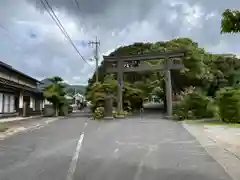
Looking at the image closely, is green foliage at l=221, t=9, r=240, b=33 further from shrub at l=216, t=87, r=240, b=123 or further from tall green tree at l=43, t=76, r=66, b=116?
tall green tree at l=43, t=76, r=66, b=116

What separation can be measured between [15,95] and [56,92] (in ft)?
23.4

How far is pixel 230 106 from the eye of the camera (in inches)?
1153

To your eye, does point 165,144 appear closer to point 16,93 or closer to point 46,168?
point 46,168

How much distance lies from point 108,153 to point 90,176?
13.0 ft

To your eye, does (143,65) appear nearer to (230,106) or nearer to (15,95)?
(230,106)

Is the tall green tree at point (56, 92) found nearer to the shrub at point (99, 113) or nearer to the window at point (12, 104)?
the window at point (12, 104)

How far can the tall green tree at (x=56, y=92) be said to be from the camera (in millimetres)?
48594

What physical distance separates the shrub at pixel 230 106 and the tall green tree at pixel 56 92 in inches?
998

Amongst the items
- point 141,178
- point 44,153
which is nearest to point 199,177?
point 141,178

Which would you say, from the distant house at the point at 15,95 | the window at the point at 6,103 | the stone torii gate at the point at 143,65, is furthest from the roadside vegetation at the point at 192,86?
the window at the point at 6,103

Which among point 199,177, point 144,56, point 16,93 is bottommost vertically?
point 199,177

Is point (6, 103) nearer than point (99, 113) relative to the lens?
No

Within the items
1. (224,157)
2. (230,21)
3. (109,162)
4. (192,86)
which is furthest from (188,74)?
(230,21)

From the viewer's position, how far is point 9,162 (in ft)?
33.7
